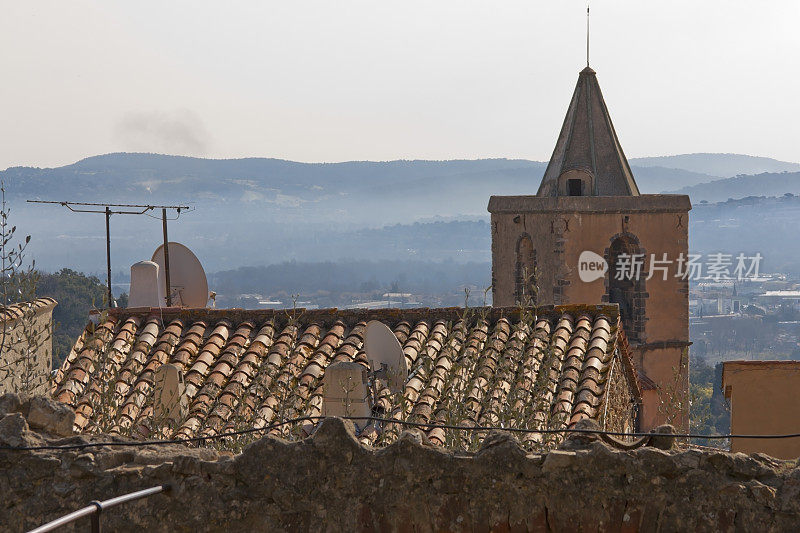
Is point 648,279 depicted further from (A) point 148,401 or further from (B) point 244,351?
(A) point 148,401

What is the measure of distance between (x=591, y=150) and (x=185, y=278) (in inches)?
511

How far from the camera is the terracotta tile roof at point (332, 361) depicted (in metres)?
8.20

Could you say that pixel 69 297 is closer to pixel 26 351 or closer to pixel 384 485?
pixel 26 351

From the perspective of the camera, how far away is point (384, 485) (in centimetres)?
436

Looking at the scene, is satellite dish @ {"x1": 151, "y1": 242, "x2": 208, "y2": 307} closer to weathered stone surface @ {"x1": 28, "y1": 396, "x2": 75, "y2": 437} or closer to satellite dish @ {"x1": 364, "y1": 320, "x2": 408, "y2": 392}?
satellite dish @ {"x1": 364, "y1": 320, "x2": 408, "y2": 392}

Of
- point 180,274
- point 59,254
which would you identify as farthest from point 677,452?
point 59,254

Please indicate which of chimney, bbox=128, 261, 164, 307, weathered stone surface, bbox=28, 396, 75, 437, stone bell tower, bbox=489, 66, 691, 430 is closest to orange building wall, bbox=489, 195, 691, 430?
stone bell tower, bbox=489, 66, 691, 430

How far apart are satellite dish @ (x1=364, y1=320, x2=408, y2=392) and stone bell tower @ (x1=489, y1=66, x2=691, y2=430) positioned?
13.5m

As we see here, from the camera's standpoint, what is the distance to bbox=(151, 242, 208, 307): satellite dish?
43.2ft

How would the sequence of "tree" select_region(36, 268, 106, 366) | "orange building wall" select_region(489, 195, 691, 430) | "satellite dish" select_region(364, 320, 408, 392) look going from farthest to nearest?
1. "tree" select_region(36, 268, 106, 366)
2. "orange building wall" select_region(489, 195, 691, 430)
3. "satellite dish" select_region(364, 320, 408, 392)

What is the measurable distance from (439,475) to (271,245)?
7467 inches

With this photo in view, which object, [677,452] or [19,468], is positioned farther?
[19,468]

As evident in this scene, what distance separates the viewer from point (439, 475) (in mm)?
4324

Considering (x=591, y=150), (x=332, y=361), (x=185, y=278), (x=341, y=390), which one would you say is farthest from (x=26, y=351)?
(x=591, y=150)
